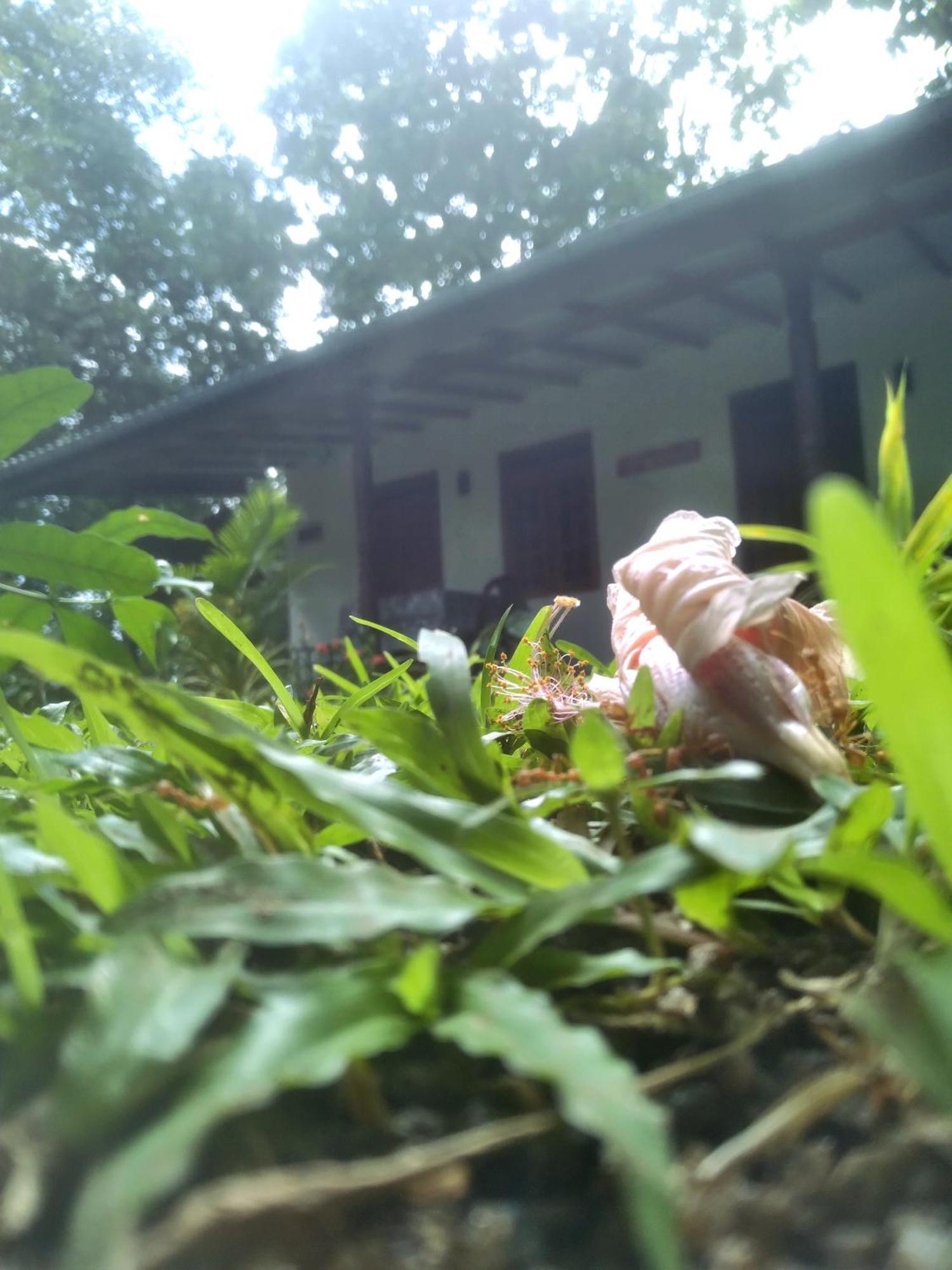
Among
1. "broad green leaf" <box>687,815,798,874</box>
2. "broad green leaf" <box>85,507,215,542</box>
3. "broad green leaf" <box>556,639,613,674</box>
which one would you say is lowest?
"broad green leaf" <box>687,815,798,874</box>

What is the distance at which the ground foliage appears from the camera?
0.90 ft

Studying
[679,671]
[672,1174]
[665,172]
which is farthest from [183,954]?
[665,172]

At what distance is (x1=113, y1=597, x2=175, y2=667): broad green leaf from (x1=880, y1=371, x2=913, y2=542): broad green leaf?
54 centimetres

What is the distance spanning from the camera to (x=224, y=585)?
5777 millimetres

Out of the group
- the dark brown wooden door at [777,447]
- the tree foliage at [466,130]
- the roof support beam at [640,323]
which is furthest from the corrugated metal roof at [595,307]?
the tree foliage at [466,130]

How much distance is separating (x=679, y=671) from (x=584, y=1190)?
334mm

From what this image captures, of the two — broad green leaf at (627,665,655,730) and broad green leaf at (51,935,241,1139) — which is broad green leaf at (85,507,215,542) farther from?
broad green leaf at (51,935,241,1139)

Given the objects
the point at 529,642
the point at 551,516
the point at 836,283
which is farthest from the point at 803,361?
the point at 529,642

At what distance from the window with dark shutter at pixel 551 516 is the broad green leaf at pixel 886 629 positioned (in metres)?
6.22

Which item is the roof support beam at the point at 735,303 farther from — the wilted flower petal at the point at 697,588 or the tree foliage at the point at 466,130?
the tree foliage at the point at 466,130

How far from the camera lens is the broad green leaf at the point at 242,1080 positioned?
25cm

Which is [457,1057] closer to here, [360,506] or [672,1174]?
[672,1174]

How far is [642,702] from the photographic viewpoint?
59 cm

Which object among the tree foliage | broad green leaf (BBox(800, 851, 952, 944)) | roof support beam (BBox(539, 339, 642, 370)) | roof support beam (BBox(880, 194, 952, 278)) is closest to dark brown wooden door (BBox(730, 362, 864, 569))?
roof support beam (BBox(880, 194, 952, 278))
